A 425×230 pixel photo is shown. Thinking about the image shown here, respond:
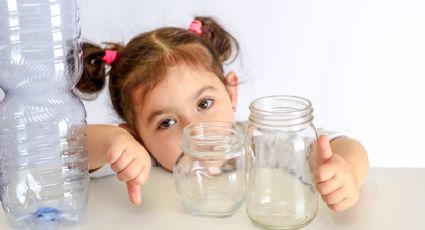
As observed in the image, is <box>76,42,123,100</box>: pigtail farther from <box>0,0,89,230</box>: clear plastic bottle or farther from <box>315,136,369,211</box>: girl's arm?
<box>315,136,369,211</box>: girl's arm

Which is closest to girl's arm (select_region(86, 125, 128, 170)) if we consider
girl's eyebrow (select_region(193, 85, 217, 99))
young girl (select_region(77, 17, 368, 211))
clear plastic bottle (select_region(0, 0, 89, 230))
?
→ young girl (select_region(77, 17, 368, 211))

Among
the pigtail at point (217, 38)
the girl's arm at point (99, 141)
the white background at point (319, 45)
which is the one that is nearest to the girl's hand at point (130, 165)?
the girl's arm at point (99, 141)

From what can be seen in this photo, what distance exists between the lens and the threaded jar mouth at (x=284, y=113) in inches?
33.1

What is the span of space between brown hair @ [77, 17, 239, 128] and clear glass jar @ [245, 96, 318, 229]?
1.59 feet

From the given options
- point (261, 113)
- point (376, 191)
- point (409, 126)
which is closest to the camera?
point (261, 113)

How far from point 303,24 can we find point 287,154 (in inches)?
47.5

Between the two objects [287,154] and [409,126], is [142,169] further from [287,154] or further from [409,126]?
[409,126]

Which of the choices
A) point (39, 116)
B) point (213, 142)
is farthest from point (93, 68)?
point (213, 142)

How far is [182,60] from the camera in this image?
4.50 feet

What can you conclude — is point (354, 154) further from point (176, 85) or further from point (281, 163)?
point (176, 85)

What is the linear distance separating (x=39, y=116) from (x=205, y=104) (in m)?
0.44

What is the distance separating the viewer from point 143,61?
1388 mm

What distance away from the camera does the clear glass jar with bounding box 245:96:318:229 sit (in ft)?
2.79

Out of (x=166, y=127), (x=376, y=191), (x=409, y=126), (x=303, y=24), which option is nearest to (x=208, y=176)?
(x=376, y=191)
